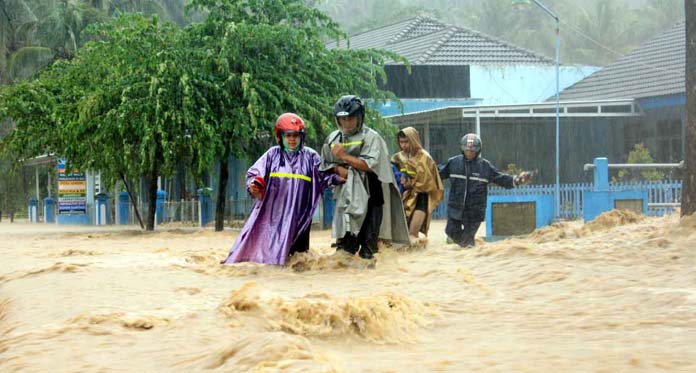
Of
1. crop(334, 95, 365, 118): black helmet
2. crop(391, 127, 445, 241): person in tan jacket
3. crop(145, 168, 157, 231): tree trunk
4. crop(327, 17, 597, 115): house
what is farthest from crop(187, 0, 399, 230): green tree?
crop(327, 17, 597, 115): house

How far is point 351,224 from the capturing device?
9836mm

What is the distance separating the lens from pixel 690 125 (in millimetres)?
9984

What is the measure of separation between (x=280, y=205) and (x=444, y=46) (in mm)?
26398

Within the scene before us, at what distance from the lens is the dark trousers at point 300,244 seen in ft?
33.7

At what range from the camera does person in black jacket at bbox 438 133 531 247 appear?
12.9 m

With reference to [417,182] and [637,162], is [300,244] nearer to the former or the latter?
[417,182]

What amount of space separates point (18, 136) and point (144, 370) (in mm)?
19440

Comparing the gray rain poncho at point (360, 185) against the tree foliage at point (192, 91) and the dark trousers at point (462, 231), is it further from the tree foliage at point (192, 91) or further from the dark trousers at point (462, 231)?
the tree foliage at point (192, 91)

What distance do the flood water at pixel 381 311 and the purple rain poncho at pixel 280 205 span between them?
257 mm

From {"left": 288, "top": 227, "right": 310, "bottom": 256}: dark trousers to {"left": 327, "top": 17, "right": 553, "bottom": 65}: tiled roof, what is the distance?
2404 centimetres

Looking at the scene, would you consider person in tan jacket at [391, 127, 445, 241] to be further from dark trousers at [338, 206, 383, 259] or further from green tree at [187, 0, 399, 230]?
green tree at [187, 0, 399, 230]

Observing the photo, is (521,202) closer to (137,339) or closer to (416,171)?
(416,171)

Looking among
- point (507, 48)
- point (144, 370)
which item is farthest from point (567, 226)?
point (507, 48)

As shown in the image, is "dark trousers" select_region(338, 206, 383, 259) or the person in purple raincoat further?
the person in purple raincoat
